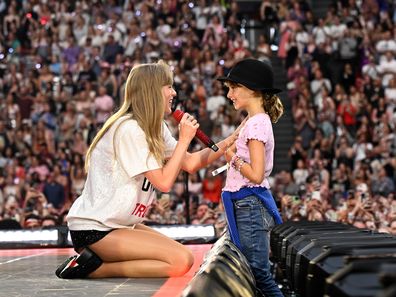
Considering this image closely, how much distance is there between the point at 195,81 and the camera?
59.7 feet

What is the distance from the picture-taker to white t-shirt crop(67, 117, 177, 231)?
5949mm

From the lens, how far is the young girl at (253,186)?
5.73m

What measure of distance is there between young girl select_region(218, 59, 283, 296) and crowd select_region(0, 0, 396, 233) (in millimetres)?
7481

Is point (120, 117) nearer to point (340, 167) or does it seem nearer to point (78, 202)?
point (78, 202)

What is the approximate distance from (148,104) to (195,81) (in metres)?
12.2

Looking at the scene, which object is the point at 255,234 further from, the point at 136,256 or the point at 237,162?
the point at 136,256

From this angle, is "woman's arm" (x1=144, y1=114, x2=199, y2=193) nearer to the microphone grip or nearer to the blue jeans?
the microphone grip

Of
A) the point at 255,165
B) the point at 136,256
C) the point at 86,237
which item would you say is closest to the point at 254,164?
the point at 255,165

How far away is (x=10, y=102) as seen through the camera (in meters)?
18.5

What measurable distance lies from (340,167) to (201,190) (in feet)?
6.97

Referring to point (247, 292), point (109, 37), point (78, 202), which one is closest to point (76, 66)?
point (109, 37)

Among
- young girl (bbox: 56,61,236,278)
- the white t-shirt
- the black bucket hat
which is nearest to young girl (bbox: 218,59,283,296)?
the black bucket hat

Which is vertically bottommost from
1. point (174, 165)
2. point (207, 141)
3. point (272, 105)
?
point (174, 165)

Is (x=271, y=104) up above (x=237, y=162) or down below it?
above
